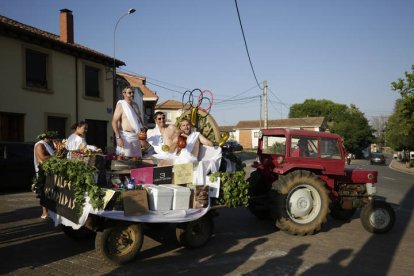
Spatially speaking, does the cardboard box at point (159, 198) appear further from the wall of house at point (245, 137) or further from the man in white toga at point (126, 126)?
the wall of house at point (245, 137)

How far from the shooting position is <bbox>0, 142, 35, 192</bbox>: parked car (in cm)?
1061

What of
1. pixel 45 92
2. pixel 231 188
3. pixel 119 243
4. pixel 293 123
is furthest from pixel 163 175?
pixel 293 123

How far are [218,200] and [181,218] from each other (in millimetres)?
847

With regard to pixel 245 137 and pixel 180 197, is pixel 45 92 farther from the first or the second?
pixel 245 137

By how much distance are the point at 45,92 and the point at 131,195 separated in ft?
45.1

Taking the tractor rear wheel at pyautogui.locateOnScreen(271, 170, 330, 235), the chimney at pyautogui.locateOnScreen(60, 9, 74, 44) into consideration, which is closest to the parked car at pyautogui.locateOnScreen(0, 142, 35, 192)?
the tractor rear wheel at pyautogui.locateOnScreen(271, 170, 330, 235)

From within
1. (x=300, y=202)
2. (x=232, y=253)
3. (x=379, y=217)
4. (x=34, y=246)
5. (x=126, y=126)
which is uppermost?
(x=126, y=126)

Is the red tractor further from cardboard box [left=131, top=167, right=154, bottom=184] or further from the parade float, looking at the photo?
cardboard box [left=131, top=167, right=154, bottom=184]

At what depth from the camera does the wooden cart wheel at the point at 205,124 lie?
6.66m

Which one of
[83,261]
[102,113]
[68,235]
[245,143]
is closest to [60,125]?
[102,113]

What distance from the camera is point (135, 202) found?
4570 mm

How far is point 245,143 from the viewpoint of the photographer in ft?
226

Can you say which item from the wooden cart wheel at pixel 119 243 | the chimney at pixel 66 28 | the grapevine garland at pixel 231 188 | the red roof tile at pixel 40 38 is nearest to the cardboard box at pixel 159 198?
the wooden cart wheel at pixel 119 243

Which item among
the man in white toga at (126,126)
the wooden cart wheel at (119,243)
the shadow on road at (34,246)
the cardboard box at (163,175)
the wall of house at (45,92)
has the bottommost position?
the shadow on road at (34,246)
